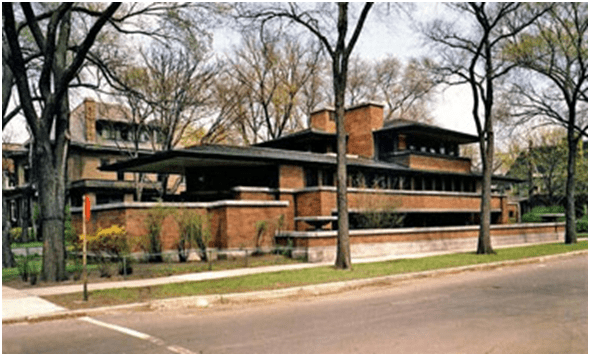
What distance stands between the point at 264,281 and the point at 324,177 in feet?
51.3

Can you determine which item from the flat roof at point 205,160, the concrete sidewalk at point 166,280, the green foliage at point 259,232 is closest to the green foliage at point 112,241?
the concrete sidewalk at point 166,280

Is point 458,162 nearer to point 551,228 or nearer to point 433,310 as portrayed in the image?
point 551,228

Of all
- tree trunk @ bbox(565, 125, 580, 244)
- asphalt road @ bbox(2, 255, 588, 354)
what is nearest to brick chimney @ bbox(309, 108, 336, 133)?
tree trunk @ bbox(565, 125, 580, 244)

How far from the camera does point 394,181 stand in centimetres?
3556

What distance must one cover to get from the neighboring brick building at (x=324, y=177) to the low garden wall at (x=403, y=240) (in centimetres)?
152

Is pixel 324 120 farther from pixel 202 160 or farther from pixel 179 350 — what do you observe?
pixel 179 350

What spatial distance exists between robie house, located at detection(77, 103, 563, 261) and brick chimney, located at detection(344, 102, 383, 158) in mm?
76

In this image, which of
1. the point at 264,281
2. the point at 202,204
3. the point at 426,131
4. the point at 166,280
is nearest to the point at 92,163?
the point at 426,131

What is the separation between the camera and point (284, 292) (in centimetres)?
1410

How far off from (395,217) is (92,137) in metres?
34.4

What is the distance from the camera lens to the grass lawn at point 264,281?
13062 mm

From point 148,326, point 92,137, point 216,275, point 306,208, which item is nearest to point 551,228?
point 306,208

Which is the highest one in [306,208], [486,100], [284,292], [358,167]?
[486,100]

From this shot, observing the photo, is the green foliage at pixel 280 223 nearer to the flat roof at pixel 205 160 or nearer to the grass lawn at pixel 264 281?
the flat roof at pixel 205 160
